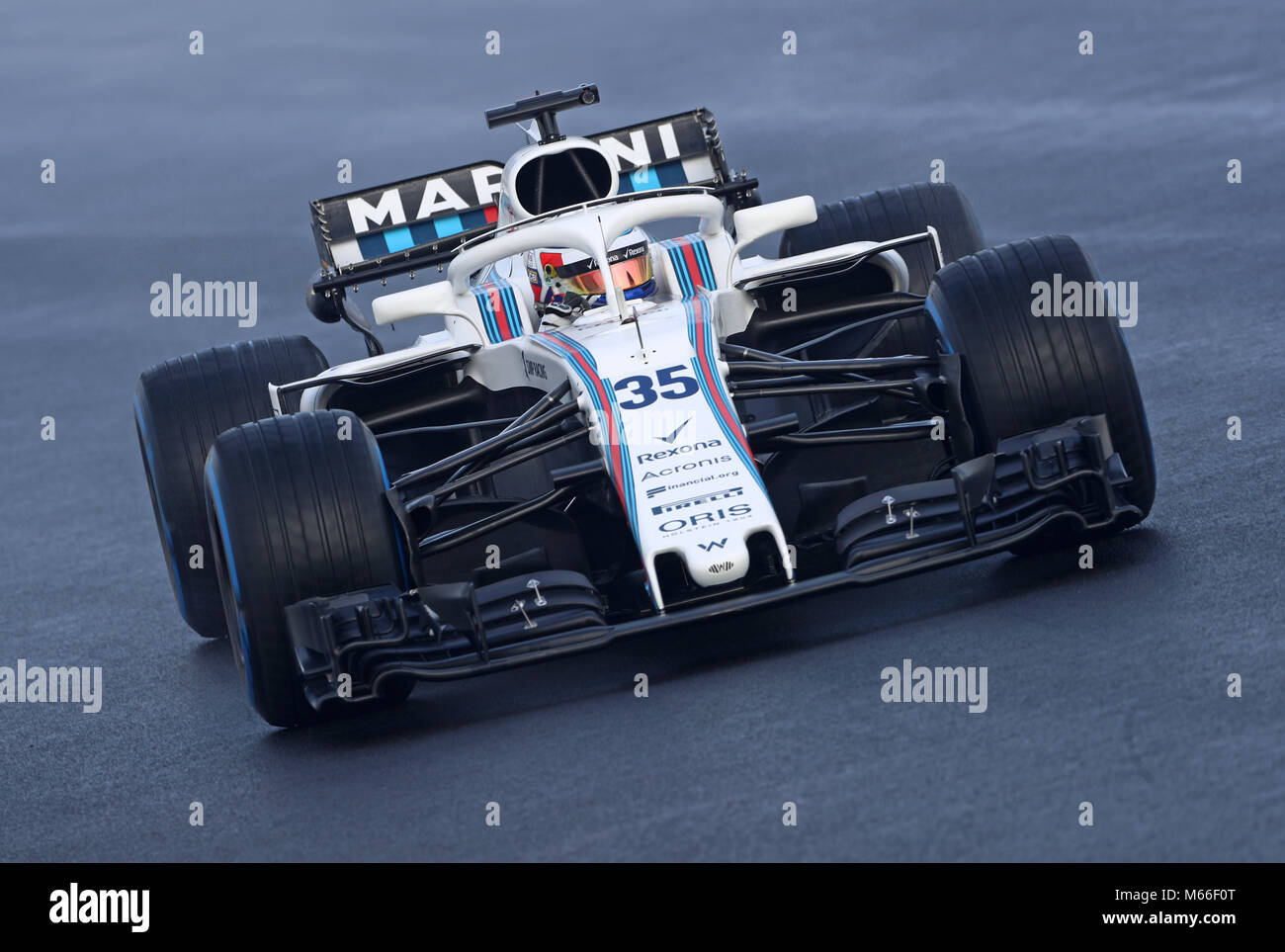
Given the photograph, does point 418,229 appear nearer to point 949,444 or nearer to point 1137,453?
point 949,444

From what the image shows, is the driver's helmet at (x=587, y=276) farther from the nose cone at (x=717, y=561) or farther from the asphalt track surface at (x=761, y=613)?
the nose cone at (x=717, y=561)

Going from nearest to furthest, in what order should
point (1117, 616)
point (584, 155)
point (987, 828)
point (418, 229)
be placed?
point (987, 828) → point (1117, 616) → point (584, 155) → point (418, 229)

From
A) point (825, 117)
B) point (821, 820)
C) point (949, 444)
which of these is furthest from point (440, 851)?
point (825, 117)

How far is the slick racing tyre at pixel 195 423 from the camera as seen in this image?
938 cm

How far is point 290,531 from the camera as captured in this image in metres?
7.44

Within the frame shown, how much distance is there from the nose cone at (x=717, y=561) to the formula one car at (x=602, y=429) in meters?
0.01

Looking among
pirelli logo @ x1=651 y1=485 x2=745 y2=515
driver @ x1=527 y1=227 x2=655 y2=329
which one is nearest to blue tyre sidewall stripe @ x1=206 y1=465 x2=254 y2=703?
pirelli logo @ x1=651 y1=485 x2=745 y2=515

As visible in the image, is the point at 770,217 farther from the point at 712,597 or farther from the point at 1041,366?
the point at 712,597

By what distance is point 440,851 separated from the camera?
6074 mm

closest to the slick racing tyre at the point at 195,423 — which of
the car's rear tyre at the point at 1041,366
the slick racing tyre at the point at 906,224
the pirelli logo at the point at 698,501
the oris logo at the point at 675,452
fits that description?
the oris logo at the point at 675,452

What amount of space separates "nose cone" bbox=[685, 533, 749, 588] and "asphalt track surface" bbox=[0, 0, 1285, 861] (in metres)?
0.37

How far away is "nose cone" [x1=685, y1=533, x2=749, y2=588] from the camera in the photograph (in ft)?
23.9
